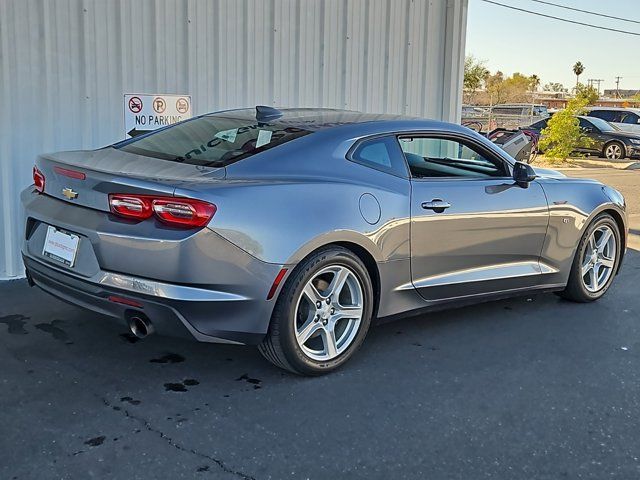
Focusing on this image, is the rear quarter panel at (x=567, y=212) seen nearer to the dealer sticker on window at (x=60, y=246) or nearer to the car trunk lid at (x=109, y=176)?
the car trunk lid at (x=109, y=176)

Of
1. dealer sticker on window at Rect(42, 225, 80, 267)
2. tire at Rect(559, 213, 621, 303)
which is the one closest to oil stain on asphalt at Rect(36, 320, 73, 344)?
dealer sticker on window at Rect(42, 225, 80, 267)

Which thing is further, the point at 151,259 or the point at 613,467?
the point at 151,259

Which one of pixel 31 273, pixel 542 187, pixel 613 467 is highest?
pixel 542 187

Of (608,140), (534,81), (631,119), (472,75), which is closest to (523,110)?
(631,119)

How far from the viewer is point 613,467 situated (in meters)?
3.17

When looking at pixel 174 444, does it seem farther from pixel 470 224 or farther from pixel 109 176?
pixel 470 224

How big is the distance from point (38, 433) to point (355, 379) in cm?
170

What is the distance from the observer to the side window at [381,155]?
427 cm

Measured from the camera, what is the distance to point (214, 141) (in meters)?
4.29

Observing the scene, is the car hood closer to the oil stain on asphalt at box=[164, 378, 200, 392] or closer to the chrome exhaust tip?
the oil stain on asphalt at box=[164, 378, 200, 392]

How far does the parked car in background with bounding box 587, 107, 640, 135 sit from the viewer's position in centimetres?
2366

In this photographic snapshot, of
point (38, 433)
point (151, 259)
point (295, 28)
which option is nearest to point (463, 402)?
point (151, 259)

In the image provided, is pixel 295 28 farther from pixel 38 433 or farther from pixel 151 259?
pixel 38 433

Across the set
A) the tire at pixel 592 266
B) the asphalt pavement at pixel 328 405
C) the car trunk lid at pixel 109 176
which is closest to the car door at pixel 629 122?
the tire at pixel 592 266
